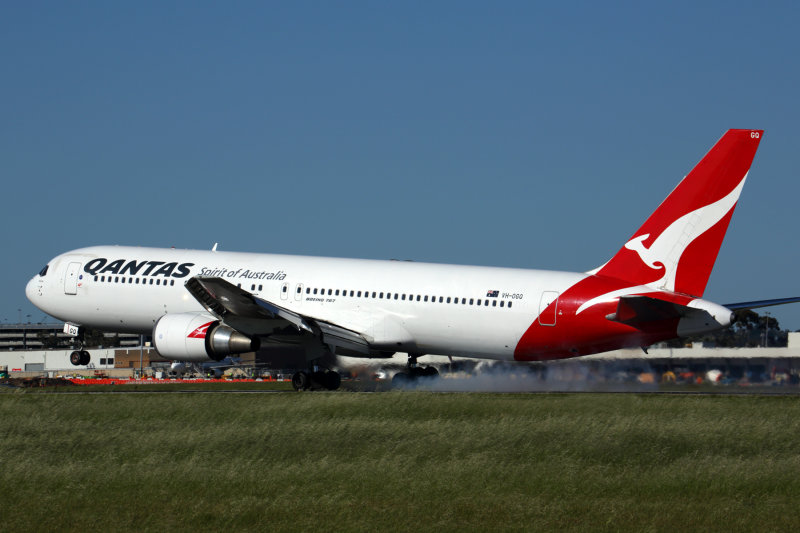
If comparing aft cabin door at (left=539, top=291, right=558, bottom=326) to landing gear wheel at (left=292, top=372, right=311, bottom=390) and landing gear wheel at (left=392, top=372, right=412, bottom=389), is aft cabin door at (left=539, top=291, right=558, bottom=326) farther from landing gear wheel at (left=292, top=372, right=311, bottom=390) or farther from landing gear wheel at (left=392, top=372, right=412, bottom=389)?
landing gear wheel at (left=292, top=372, right=311, bottom=390)

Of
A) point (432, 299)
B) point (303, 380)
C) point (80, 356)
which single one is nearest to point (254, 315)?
point (303, 380)

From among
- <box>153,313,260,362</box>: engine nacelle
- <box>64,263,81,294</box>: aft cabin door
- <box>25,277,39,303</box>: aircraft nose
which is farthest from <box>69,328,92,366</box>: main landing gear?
<box>153,313,260,362</box>: engine nacelle

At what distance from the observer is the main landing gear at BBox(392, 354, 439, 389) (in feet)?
121

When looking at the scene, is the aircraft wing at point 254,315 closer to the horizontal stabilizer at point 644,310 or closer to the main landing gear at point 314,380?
the main landing gear at point 314,380

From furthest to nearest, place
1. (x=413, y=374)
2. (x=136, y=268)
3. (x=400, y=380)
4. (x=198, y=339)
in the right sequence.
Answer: (x=136, y=268)
(x=413, y=374)
(x=400, y=380)
(x=198, y=339)

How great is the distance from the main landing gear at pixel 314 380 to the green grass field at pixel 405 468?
859cm

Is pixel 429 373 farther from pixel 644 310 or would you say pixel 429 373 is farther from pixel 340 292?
pixel 644 310

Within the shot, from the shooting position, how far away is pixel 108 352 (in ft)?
369

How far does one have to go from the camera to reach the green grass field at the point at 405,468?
13883 millimetres

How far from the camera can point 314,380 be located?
1421 inches

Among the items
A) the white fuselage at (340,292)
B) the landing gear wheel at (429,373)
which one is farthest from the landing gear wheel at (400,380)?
the white fuselage at (340,292)

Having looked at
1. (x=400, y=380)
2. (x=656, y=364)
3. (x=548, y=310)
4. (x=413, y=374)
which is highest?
(x=548, y=310)

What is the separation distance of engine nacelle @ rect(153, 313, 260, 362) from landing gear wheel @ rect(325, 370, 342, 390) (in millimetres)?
2979

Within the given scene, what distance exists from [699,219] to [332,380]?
43.9 ft
